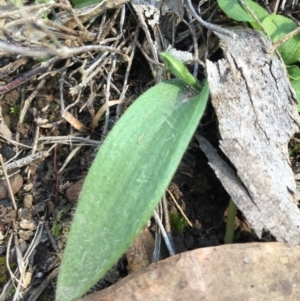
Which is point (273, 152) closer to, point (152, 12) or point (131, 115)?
point (131, 115)

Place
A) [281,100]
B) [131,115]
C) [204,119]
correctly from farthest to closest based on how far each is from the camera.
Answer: [204,119], [281,100], [131,115]

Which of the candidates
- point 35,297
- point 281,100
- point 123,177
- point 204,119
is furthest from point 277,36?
point 35,297

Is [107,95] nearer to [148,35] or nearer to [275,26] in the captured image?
[148,35]

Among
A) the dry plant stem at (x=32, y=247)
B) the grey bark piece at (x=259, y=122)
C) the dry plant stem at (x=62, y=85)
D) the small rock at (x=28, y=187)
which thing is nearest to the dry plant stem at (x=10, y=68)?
the dry plant stem at (x=62, y=85)

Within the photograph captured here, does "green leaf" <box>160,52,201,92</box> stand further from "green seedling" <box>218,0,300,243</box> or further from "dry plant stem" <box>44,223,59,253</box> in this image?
"dry plant stem" <box>44,223,59,253</box>

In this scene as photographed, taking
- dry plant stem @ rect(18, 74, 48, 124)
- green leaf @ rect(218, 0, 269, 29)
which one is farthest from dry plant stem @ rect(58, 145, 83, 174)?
green leaf @ rect(218, 0, 269, 29)

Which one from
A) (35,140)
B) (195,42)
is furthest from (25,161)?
(195,42)

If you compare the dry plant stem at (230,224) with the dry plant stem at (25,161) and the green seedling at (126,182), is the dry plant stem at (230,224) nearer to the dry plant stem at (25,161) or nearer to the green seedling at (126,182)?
the green seedling at (126,182)
